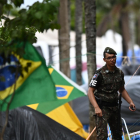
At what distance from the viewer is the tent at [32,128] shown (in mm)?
5780

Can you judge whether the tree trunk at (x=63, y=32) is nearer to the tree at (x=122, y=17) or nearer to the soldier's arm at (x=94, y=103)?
the soldier's arm at (x=94, y=103)

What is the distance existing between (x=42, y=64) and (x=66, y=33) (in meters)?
5.14

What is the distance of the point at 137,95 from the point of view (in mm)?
7871

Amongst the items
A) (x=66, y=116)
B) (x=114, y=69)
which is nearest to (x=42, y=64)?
(x=114, y=69)

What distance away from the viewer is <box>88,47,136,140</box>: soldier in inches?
204

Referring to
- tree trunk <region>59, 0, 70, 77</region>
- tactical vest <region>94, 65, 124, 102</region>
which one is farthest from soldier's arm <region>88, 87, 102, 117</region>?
tree trunk <region>59, 0, 70, 77</region>

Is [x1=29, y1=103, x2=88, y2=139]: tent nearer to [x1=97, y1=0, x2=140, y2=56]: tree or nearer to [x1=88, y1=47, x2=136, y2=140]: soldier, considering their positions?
[x1=88, y1=47, x2=136, y2=140]: soldier

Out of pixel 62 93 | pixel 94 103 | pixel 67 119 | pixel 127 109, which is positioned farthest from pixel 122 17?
pixel 94 103

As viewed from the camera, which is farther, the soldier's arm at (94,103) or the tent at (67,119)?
the tent at (67,119)

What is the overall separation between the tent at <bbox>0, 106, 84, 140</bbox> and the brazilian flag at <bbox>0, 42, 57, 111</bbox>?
2.22 meters

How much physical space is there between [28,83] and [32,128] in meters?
2.46

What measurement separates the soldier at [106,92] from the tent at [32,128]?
938 mm

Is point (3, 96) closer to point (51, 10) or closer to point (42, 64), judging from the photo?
point (42, 64)

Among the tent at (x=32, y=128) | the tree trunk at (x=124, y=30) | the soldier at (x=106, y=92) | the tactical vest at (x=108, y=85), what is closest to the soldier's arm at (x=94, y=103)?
the soldier at (x=106, y=92)
